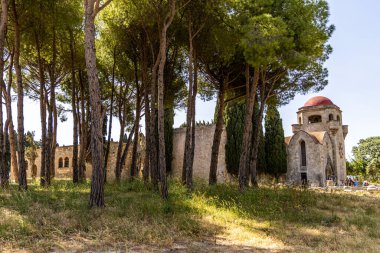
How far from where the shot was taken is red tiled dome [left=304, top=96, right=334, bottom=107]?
34.6m

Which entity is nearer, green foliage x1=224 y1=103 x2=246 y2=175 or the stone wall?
green foliage x1=224 y1=103 x2=246 y2=175

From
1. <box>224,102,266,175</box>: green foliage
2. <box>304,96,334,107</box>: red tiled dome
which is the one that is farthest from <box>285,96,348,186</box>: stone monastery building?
<box>224,102,266,175</box>: green foliage

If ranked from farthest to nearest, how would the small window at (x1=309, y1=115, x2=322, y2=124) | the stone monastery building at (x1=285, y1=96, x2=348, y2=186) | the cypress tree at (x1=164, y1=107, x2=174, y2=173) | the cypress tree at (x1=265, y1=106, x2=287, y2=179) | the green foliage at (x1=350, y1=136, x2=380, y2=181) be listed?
1. the green foliage at (x1=350, y1=136, x2=380, y2=181)
2. the small window at (x1=309, y1=115, x2=322, y2=124)
3. the stone monastery building at (x1=285, y1=96, x2=348, y2=186)
4. the cypress tree at (x1=164, y1=107, x2=174, y2=173)
5. the cypress tree at (x1=265, y1=106, x2=287, y2=179)

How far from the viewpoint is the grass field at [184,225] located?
19.3 ft

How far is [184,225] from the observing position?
7199mm

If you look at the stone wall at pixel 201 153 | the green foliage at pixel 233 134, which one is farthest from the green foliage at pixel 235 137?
the stone wall at pixel 201 153

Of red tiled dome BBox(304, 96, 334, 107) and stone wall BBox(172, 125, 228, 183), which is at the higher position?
red tiled dome BBox(304, 96, 334, 107)

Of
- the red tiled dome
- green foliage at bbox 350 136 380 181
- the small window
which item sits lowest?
green foliage at bbox 350 136 380 181

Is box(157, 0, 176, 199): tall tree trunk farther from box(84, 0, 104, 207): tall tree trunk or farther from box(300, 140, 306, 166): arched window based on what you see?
box(300, 140, 306, 166): arched window

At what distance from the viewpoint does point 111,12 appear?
13.8m

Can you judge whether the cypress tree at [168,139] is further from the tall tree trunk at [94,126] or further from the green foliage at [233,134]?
the tall tree trunk at [94,126]

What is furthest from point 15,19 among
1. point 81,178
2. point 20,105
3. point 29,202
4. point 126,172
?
point 126,172

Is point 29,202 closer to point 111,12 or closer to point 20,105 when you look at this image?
point 20,105

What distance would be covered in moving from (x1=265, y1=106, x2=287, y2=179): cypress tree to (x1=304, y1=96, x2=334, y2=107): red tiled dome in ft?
32.8
